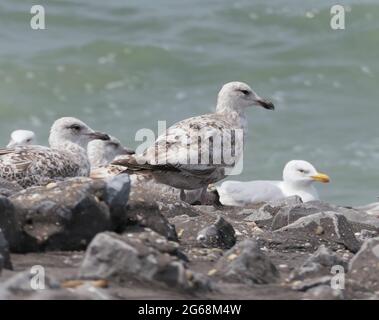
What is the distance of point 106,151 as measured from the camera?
12508 millimetres

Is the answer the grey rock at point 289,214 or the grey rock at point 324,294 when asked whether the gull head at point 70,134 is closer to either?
the grey rock at point 289,214

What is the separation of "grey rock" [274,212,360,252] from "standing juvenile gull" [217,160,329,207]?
10.9 feet

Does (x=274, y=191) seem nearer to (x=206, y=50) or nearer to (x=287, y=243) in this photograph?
(x=287, y=243)

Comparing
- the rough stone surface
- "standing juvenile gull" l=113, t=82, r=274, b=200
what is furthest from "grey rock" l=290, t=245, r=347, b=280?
"standing juvenile gull" l=113, t=82, r=274, b=200

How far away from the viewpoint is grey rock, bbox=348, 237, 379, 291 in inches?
240

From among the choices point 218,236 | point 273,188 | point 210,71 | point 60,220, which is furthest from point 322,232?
point 210,71

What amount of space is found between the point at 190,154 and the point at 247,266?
3348 millimetres

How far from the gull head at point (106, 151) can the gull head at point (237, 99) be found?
2.03 meters

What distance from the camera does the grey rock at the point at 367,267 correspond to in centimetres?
610

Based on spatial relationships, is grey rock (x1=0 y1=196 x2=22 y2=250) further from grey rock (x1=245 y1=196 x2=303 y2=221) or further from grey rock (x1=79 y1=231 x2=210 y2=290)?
grey rock (x1=245 y1=196 x2=303 y2=221)

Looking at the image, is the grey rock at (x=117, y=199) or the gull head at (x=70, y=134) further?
the gull head at (x=70, y=134)

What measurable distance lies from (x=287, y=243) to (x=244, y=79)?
1600cm

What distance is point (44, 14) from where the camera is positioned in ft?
84.8

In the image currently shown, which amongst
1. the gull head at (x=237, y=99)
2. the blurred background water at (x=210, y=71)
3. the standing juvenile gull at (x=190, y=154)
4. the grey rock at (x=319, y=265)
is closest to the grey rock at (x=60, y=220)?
the grey rock at (x=319, y=265)
